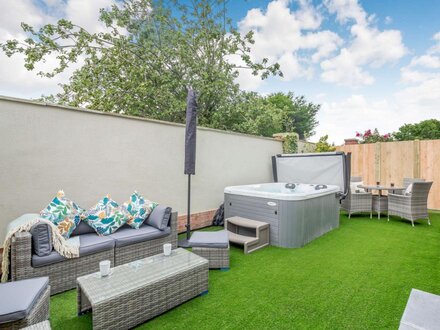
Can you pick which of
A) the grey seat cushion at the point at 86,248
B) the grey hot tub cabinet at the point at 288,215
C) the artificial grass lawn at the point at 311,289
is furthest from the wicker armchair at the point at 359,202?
the grey seat cushion at the point at 86,248

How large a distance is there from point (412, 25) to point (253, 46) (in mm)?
4962

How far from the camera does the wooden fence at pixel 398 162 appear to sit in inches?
263

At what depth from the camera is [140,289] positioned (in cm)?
198

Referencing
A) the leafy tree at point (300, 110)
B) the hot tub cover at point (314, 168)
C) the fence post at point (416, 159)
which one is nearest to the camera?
the hot tub cover at point (314, 168)

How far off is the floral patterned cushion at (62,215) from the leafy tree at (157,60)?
238 inches

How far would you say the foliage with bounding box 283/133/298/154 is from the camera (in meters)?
7.49

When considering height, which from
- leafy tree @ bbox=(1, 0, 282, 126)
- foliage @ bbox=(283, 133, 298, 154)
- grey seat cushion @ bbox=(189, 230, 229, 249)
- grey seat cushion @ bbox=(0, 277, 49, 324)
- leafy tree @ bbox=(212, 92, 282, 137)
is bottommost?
grey seat cushion @ bbox=(189, 230, 229, 249)

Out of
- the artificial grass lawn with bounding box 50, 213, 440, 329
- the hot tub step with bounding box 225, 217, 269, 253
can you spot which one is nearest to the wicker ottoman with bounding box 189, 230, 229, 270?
the artificial grass lawn with bounding box 50, 213, 440, 329

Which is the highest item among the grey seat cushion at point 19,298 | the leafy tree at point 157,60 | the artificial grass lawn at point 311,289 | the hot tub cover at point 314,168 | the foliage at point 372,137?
the leafy tree at point 157,60

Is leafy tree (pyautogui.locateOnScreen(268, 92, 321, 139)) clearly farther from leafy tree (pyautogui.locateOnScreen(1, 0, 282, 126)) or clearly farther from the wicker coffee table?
the wicker coffee table

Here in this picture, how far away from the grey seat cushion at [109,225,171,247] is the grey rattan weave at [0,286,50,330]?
3.53 feet

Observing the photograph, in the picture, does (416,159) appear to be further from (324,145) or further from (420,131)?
(420,131)

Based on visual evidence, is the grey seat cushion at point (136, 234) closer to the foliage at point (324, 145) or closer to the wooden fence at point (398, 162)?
the foliage at point (324, 145)

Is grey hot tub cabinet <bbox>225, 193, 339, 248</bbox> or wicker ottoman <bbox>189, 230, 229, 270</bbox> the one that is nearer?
wicker ottoman <bbox>189, 230, 229, 270</bbox>
